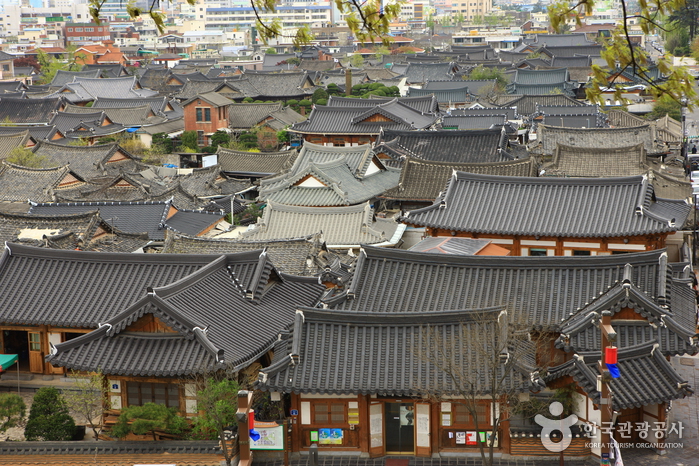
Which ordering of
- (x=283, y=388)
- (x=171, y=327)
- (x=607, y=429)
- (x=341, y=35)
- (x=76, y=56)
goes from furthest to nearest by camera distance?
(x=341, y=35)
(x=76, y=56)
(x=171, y=327)
(x=283, y=388)
(x=607, y=429)

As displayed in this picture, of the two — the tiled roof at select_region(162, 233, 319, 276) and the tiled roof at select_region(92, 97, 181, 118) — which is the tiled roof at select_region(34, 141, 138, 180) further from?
the tiled roof at select_region(92, 97, 181, 118)

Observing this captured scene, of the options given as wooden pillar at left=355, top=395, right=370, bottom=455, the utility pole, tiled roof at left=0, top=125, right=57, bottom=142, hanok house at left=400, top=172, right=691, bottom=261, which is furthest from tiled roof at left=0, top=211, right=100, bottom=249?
tiled roof at left=0, top=125, right=57, bottom=142

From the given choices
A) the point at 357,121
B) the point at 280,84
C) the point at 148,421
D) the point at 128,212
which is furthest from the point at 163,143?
the point at 148,421

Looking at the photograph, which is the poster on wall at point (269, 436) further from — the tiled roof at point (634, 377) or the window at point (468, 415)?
the tiled roof at point (634, 377)

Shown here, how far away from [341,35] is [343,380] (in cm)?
17174

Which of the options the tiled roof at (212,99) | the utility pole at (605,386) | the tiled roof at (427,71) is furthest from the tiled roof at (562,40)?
the utility pole at (605,386)

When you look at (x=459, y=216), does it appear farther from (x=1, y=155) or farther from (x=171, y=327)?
(x=1, y=155)

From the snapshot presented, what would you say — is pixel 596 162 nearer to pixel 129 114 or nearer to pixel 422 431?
pixel 422 431

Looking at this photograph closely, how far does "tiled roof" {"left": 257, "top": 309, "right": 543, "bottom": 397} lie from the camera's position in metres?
15.7

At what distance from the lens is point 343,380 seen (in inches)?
627

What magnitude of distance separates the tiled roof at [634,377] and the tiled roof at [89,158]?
37.6m

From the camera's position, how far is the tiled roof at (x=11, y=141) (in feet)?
173

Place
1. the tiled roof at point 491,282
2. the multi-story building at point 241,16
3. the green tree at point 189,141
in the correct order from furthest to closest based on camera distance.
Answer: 1. the multi-story building at point 241,16
2. the green tree at point 189,141
3. the tiled roof at point 491,282

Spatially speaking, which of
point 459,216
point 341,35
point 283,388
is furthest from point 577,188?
point 341,35
